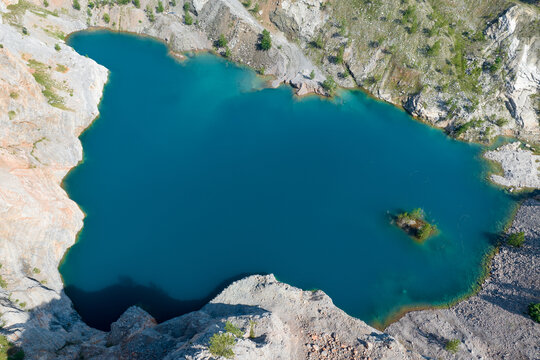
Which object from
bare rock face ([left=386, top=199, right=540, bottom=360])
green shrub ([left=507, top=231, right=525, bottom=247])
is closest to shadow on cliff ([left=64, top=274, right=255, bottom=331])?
bare rock face ([left=386, top=199, right=540, bottom=360])

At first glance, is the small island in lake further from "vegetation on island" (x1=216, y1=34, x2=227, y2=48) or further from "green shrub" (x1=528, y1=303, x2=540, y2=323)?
"vegetation on island" (x1=216, y1=34, x2=227, y2=48)

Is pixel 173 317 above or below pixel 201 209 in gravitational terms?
below

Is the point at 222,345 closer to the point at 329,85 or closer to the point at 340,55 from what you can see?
the point at 329,85

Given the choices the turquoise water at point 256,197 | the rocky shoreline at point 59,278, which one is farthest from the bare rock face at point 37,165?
the turquoise water at point 256,197

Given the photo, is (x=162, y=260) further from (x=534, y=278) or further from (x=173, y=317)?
(x=534, y=278)

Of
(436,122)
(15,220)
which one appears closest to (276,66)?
(436,122)

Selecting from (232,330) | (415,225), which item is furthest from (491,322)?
(232,330)
